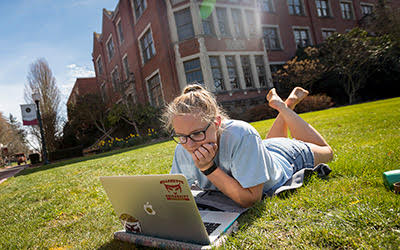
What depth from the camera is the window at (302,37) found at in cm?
2080

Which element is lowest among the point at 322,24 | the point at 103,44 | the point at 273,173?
the point at 273,173

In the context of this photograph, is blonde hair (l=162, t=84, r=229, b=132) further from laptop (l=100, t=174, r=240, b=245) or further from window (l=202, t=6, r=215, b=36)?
window (l=202, t=6, r=215, b=36)

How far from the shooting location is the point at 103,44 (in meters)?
26.5

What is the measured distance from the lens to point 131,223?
71.4 inches

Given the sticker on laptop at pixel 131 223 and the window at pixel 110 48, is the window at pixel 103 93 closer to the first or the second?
the window at pixel 110 48

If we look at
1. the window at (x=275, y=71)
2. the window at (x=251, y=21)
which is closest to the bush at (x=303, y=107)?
the window at (x=275, y=71)

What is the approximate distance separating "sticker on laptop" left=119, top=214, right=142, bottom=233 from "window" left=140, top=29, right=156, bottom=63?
16.3 metres

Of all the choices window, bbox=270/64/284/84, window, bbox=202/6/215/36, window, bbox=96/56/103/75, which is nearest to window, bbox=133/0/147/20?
window, bbox=202/6/215/36

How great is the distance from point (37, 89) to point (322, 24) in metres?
26.1

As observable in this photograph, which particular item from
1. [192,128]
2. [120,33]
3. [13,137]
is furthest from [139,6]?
[13,137]

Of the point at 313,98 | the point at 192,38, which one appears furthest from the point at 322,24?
the point at 192,38

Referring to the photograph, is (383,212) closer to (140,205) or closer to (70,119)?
(140,205)

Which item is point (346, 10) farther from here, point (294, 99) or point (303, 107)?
point (294, 99)

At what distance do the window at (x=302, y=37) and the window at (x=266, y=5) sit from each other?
109 inches
